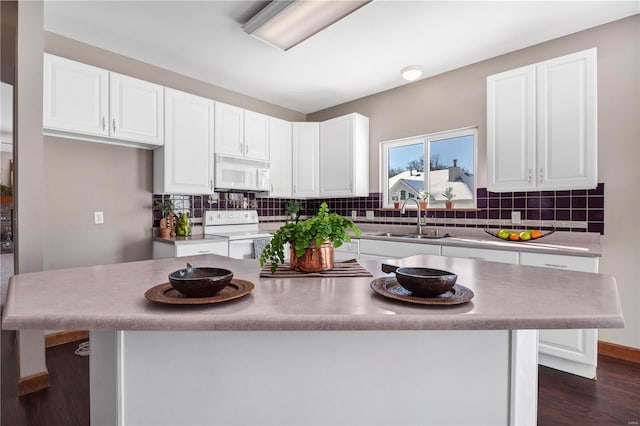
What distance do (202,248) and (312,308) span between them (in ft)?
8.22

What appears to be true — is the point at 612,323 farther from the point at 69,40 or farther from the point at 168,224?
the point at 69,40

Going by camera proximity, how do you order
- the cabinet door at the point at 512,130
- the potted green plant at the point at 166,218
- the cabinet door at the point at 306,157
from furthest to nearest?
the cabinet door at the point at 306,157 → the potted green plant at the point at 166,218 → the cabinet door at the point at 512,130

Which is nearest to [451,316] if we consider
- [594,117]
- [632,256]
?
[594,117]

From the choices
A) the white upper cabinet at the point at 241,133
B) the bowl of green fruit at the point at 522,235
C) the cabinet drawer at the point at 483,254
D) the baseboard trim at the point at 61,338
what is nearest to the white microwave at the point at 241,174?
the white upper cabinet at the point at 241,133

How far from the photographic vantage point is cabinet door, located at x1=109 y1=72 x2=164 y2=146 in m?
2.81

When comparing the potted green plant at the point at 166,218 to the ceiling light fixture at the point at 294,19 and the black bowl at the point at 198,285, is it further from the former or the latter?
the black bowl at the point at 198,285

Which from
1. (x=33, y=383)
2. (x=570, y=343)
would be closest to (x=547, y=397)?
(x=570, y=343)

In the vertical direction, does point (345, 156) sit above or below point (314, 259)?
above

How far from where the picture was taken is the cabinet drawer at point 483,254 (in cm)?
252

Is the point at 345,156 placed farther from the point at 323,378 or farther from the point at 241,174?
the point at 323,378

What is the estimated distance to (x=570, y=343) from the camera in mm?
2270

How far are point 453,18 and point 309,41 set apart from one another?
1.18 metres

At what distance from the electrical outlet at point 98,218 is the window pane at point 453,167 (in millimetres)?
3388

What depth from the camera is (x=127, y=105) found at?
9.48ft
